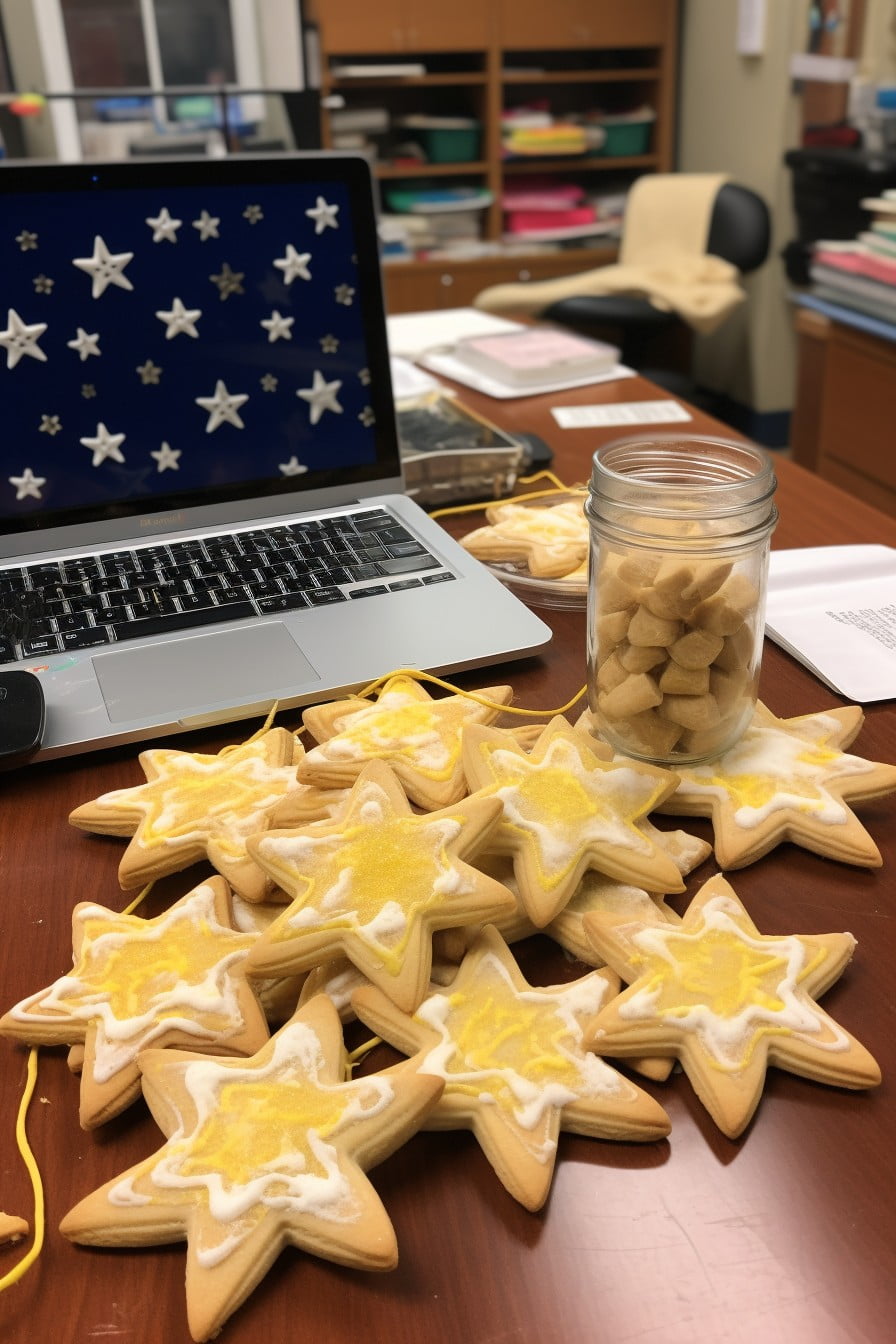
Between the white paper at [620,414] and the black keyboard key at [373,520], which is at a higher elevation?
the black keyboard key at [373,520]

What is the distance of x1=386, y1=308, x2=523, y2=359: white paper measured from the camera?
1735 millimetres

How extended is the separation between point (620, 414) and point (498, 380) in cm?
23

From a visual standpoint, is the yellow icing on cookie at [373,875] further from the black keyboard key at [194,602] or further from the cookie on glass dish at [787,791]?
the black keyboard key at [194,602]

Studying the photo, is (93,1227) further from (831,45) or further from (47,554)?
(831,45)

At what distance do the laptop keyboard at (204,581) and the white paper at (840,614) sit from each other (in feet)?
0.94

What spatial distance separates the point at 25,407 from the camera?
90 centimetres

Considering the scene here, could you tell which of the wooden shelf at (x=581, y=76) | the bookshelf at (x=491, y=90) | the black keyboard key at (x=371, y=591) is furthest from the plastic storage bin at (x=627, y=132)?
the black keyboard key at (x=371, y=591)

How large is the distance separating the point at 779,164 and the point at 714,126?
0.41 meters

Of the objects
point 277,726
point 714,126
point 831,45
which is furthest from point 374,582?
point 714,126

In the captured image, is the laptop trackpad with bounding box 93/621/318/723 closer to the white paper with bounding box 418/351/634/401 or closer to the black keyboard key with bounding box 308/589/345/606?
the black keyboard key with bounding box 308/589/345/606

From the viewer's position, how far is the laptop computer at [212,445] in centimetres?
82

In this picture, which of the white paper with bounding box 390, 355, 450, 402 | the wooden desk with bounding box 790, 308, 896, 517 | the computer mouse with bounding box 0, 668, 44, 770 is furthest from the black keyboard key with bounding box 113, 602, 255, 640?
the wooden desk with bounding box 790, 308, 896, 517

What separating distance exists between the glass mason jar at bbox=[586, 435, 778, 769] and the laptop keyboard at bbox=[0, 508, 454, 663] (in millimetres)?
261

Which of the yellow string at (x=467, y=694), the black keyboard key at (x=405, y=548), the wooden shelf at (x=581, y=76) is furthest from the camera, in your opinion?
the wooden shelf at (x=581, y=76)
